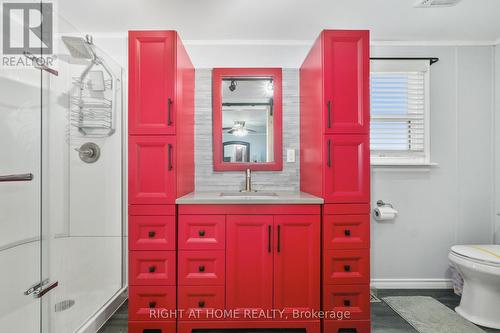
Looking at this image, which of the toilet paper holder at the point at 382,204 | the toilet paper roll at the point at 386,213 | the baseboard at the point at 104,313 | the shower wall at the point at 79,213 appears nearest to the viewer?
the shower wall at the point at 79,213

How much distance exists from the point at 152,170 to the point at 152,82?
59 centimetres

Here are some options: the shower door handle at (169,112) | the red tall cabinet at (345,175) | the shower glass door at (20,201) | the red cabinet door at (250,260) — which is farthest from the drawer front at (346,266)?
the shower glass door at (20,201)

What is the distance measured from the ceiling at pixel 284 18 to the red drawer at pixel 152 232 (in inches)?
60.8

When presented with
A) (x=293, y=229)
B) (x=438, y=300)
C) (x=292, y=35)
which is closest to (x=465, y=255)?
(x=438, y=300)

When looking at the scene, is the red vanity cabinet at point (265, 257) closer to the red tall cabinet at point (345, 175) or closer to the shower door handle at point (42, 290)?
the red tall cabinet at point (345, 175)

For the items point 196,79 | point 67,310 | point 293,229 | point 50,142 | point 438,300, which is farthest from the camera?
point 196,79

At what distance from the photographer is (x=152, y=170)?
191 cm

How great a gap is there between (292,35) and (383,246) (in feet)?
6.84

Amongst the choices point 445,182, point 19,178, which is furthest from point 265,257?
point 445,182

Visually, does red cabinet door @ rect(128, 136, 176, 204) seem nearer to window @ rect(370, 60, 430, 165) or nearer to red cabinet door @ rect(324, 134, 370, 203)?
red cabinet door @ rect(324, 134, 370, 203)

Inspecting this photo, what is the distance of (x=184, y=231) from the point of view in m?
1.91

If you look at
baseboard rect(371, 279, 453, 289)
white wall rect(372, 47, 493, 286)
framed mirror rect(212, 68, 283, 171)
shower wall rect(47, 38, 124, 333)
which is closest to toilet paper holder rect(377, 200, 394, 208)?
white wall rect(372, 47, 493, 286)

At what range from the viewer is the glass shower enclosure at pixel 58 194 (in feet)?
5.24

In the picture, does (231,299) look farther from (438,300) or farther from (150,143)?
(438,300)
